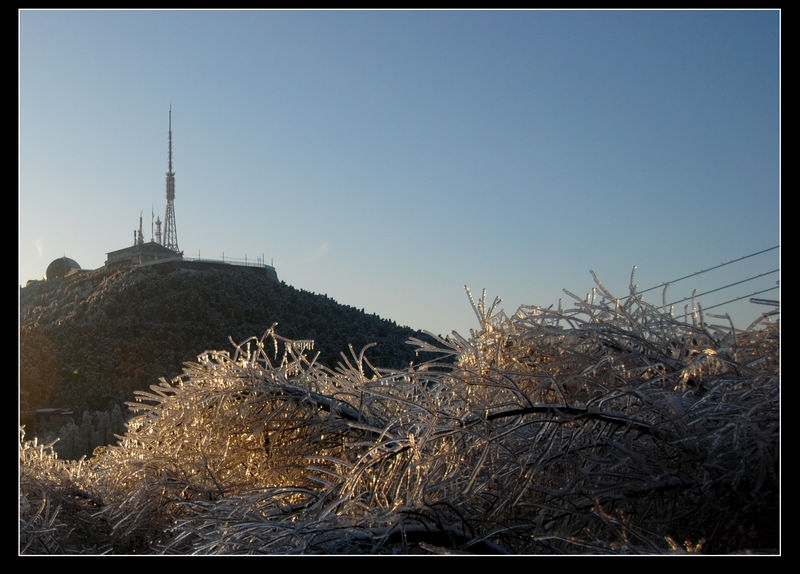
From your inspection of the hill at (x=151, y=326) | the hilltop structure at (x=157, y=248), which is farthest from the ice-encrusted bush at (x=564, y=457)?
the hilltop structure at (x=157, y=248)

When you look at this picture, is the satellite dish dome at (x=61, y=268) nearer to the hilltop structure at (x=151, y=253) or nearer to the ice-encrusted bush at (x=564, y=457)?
the hilltop structure at (x=151, y=253)

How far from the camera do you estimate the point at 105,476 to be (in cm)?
525

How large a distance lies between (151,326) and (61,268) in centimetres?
1778

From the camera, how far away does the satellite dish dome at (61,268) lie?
5162cm

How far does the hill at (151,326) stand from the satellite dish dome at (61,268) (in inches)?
119

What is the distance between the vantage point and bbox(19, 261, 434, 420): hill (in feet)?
105

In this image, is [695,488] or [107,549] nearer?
[695,488]

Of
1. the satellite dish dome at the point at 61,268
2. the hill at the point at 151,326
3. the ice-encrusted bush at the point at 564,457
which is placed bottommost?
the ice-encrusted bush at the point at 564,457

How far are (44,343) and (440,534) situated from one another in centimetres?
3539

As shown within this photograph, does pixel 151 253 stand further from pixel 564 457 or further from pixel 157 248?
pixel 564 457

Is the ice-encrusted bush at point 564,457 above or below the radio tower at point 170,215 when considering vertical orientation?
below

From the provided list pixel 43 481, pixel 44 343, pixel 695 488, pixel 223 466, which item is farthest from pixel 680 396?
pixel 44 343

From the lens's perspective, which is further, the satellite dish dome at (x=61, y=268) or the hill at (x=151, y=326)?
the satellite dish dome at (x=61, y=268)
